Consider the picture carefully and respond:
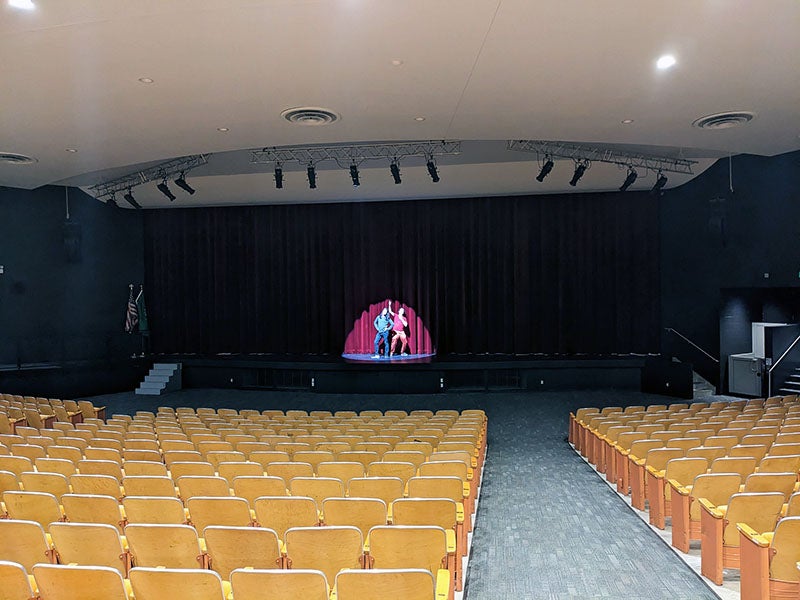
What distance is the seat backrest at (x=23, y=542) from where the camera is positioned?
3664 mm

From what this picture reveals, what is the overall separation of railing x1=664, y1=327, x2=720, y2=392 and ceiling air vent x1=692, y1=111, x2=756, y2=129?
792 cm

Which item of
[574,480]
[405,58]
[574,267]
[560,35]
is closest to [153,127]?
[405,58]

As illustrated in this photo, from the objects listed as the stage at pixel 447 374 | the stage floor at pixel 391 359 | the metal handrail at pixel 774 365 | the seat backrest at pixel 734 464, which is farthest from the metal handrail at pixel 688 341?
the seat backrest at pixel 734 464

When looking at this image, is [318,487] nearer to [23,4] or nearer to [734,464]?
[734,464]

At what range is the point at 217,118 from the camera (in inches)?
385

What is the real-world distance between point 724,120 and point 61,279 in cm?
1697

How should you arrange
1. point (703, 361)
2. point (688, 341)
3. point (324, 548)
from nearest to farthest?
1. point (324, 548)
2. point (703, 361)
3. point (688, 341)

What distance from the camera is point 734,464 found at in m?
5.43

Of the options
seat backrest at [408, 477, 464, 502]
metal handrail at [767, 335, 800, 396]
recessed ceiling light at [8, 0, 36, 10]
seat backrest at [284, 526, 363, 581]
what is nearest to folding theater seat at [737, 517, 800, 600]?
seat backrest at [408, 477, 464, 502]

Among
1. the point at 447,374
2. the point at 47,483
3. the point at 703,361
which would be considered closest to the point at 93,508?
the point at 47,483

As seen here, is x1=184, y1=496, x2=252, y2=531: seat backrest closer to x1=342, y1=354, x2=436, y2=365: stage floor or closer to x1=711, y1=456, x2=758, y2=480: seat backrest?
x1=711, y1=456, x2=758, y2=480: seat backrest

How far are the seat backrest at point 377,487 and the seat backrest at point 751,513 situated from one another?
8.01ft

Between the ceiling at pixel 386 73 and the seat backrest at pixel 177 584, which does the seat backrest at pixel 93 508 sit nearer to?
Result: the seat backrest at pixel 177 584

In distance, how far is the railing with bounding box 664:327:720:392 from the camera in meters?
16.1
